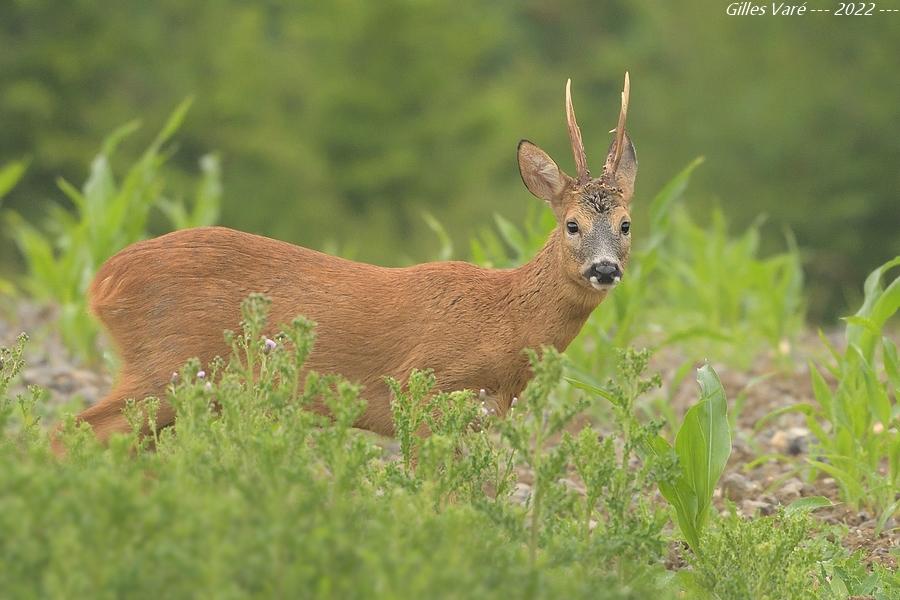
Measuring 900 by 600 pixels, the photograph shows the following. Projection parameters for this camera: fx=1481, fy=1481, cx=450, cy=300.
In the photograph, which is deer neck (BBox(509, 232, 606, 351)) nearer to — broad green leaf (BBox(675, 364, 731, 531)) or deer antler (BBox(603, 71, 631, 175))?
deer antler (BBox(603, 71, 631, 175))

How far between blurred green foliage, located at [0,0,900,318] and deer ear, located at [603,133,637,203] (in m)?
18.0

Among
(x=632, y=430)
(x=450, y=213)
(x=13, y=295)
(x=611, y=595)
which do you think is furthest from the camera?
(x=450, y=213)

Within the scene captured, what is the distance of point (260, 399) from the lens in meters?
4.18

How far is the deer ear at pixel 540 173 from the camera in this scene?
5.36 metres

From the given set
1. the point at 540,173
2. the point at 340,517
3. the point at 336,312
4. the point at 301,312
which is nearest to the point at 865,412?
the point at 540,173

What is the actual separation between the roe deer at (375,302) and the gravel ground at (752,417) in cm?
64

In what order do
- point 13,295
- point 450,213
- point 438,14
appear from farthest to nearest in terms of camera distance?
point 438,14, point 450,213, point 13,295

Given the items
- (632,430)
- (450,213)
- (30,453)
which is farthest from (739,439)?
(450,213)

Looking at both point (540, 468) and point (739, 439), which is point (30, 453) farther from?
point (739, 439)

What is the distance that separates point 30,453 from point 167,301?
5.18 ft

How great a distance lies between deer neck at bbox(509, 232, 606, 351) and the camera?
5223 mm

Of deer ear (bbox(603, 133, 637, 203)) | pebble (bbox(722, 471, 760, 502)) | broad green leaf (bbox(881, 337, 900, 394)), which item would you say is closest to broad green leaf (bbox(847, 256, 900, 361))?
broad green leaf (bbox(881, 337, 900, 394))

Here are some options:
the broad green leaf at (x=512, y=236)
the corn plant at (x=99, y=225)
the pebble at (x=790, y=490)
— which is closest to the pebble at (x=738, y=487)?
the pebble at (x=790, y=490)

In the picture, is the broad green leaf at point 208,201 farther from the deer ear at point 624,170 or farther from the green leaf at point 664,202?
the deer ear at point 624,170
